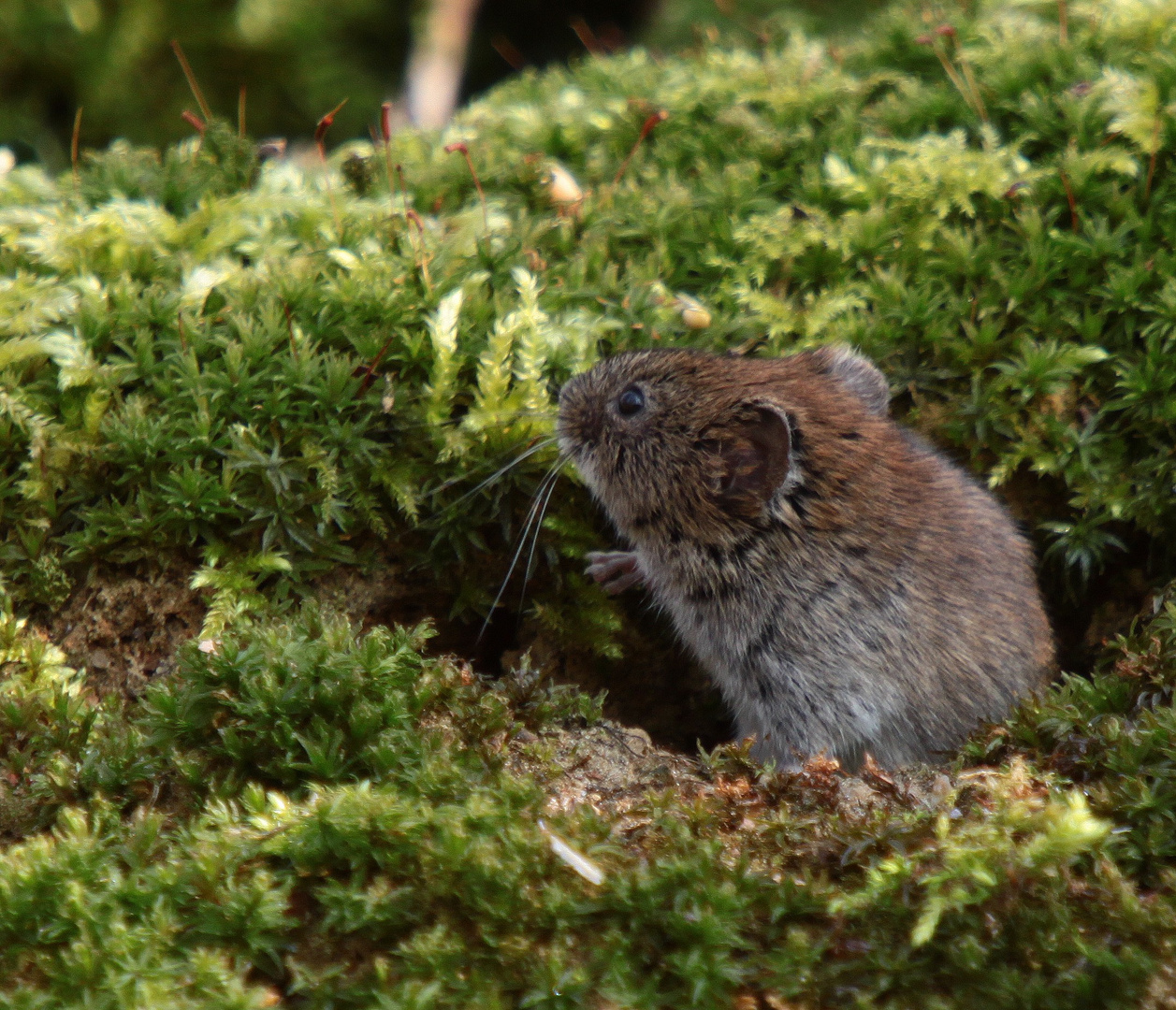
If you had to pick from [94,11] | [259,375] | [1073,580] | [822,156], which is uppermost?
[94,11]

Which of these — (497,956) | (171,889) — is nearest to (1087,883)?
(497,956)

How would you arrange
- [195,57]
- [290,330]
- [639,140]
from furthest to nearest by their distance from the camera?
[195,57], [639,140], [290,330]

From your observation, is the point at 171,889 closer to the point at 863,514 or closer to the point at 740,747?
the point at 740,747

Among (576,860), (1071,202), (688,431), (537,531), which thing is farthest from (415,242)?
(576,860)

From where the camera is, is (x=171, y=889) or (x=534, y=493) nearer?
(x=171, y=889)

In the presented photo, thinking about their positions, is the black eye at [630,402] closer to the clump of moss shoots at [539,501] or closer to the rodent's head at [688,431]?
the rodent's head at [688,431]

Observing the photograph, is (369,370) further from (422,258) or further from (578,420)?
(578,420)
